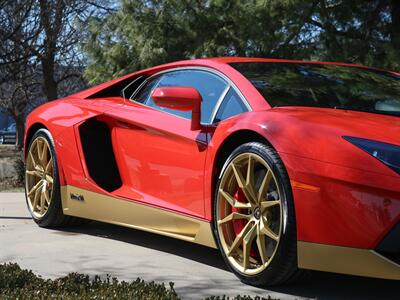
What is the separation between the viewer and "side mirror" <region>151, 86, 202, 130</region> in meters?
4.04

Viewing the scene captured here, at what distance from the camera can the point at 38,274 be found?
4.00 meters

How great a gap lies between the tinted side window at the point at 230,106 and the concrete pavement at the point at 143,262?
962 mm

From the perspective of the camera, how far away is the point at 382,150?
313 cm

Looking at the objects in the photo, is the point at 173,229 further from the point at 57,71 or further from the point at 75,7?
the point at 57,71

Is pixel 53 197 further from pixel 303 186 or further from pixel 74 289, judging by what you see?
pixel 303 186

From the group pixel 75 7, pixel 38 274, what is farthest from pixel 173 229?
pixel 75 7

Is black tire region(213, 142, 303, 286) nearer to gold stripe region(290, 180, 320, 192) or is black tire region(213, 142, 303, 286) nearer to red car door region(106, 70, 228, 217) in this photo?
gold stripe region(290, 180, 320, 192)

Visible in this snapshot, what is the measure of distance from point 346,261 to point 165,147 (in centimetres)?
160

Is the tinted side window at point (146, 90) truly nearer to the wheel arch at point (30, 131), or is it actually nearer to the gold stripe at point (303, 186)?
the wheel arch at point (30, 131)

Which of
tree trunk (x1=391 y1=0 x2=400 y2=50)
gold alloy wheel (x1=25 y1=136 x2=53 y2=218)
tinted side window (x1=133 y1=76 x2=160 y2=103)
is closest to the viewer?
tinted side window (x1=133 y1=76 x2=160 y2=103)

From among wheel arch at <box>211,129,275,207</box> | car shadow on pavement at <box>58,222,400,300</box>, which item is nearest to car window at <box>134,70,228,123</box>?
wheel arch at <box>211,129,275,207</box>

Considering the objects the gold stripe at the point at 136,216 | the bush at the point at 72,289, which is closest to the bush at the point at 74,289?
the bush at the point at 72,289

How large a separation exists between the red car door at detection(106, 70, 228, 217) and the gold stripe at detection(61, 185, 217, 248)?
60 mm

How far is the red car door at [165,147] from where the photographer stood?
412 centimetres
